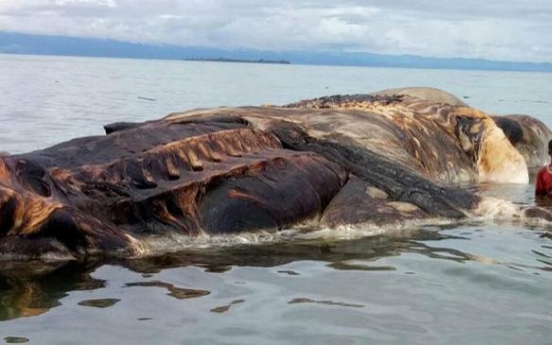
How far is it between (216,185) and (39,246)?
1551mm

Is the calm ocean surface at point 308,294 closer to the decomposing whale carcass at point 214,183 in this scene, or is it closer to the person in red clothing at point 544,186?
the decomposing whale carcass at point 214,183

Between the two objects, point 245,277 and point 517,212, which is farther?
point 517,212

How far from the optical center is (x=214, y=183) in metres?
6.73

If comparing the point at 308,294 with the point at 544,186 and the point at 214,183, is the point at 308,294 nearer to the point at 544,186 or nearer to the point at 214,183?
the point at 214,183

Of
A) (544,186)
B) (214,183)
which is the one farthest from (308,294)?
(544,186)

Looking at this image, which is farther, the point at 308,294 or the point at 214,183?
the point at 214,183

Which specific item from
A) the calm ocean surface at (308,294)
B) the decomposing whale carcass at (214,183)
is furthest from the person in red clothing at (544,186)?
the calm ocean surface at (308,294)

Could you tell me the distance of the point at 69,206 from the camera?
5883mm

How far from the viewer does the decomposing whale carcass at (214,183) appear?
233 inches

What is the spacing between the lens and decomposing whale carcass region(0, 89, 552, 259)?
591 centimetres

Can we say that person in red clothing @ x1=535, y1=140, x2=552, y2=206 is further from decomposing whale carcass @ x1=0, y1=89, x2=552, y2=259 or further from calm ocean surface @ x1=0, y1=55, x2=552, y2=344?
calm ocean surface @ x1=0, y1=55, x2=552, y2=344

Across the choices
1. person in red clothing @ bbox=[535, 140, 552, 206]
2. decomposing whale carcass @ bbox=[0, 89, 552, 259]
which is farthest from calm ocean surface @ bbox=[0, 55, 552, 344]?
person in red clothing @ bbox=[535, 140, 552, 206]

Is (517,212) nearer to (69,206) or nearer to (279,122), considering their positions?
(279,122)

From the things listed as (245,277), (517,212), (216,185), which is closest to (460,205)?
(517,212)
